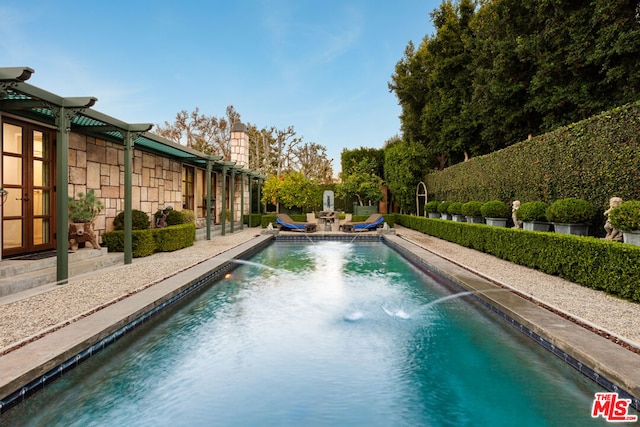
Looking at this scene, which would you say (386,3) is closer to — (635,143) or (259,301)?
(635,143)

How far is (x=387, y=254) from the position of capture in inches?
427

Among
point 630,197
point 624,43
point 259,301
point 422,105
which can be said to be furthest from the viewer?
point 422,105

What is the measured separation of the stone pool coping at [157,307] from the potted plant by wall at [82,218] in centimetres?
296

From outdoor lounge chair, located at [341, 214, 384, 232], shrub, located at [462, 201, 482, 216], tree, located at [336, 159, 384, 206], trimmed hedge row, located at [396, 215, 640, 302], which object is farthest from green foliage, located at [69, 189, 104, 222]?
tree, located at [336, 159, 384, 206]

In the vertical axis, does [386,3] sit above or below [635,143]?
above

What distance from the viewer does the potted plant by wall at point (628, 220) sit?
5.23m

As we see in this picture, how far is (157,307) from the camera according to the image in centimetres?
468

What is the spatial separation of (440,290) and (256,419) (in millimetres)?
4418

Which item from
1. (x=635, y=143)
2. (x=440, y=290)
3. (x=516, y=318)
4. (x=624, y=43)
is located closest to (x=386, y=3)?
(x=624, y=43)

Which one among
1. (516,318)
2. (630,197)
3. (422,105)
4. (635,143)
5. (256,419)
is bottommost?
(256,419)

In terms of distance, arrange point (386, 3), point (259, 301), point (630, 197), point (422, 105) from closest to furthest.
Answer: point (259, 301)
point (630, 197)
point (386, 3)
point (422, 105)

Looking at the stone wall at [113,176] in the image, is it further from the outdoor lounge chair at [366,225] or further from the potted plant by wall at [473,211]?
the potted plant by wall at [473,211]

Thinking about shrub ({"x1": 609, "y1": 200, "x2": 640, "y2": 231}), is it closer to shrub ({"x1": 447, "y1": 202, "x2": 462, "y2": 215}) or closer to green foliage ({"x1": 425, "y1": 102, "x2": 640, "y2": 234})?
green foliage ({"x1": 425, "y1": 102, "x2": 640, "y2": 234})

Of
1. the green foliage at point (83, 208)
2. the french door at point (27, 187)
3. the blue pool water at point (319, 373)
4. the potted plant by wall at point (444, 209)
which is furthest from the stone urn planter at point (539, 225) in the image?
the french door at point (27, 187)
